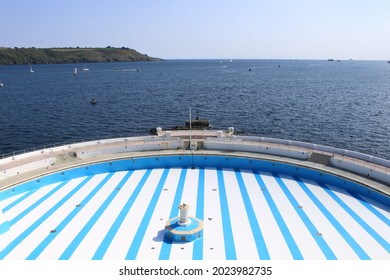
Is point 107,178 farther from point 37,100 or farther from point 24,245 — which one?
point 37,100

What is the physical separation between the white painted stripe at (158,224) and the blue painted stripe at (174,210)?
179mm

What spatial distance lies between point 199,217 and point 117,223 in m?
4.39

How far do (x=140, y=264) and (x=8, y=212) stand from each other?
12.8 meters

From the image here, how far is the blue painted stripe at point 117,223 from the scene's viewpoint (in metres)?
15.1

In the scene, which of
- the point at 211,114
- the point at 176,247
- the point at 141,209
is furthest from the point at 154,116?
the point at 176,247

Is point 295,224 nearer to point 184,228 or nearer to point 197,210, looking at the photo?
point 197,210

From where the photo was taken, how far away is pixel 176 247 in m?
15.4

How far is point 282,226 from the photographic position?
1730 centimetres

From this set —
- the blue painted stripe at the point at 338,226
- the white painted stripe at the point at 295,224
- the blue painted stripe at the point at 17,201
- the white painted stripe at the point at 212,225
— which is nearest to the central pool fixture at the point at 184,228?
the white painted stripe at the point at 212,225

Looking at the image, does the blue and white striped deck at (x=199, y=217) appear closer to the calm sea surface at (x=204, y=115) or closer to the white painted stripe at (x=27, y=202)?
the white painted stripe at (x=27, y=202)

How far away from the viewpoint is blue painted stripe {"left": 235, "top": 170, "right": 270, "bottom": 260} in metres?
15.0

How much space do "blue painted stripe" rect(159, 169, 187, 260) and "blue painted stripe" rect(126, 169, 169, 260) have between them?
43.9 inches

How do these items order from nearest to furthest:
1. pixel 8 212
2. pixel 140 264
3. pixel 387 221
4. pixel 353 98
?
pixel 140 264 → pixel 387 221 → pixel 8 212 → pixel 353 98

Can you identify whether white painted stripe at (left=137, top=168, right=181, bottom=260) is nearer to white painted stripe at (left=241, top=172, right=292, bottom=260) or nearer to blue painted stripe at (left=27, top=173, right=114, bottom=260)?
blue painted stripe at (left=27, top=173, right=114, bottom=260)
